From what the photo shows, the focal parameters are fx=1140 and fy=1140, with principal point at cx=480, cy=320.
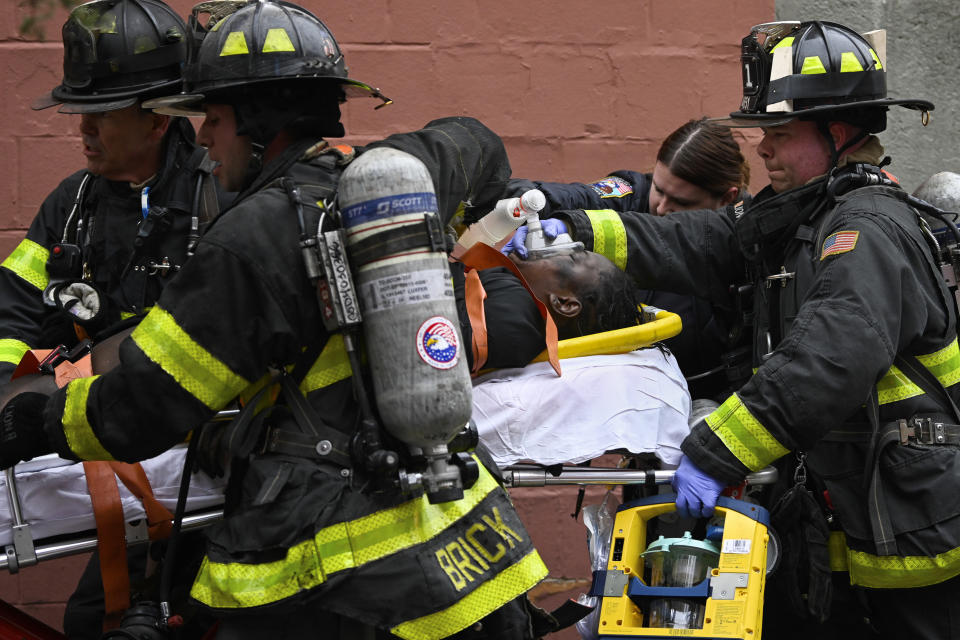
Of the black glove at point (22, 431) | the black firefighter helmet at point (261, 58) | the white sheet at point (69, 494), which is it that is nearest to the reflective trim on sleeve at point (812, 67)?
the black firefighter helmet at point (261, 58)

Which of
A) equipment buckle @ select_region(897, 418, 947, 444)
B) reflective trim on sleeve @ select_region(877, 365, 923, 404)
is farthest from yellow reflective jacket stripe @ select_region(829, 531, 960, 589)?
reflective trim on sleeve @ select_region(877, 365, 923, 404)

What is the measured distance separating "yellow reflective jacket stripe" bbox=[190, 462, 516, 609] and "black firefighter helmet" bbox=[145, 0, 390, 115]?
3.11ft

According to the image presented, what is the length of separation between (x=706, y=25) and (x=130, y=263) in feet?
8.56

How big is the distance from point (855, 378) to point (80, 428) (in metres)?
1.81

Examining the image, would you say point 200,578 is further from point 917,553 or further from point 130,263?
point 917,553

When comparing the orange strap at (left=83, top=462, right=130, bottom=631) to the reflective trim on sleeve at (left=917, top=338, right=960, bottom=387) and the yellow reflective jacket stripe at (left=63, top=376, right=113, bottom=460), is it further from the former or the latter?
the reflective trim on sleeve at (left=917, top=338, right=960, bottom=387)

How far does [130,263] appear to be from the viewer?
10.8 feet

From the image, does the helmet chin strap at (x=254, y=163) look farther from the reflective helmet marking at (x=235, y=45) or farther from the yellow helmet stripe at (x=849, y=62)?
the yellow helmet stripe at (x=849, y=62)

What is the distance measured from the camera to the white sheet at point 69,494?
2732mm

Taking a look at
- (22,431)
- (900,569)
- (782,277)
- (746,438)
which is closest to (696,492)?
(746,438)

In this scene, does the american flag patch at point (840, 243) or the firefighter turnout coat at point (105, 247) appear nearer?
the american flag patch at point (840, 243)

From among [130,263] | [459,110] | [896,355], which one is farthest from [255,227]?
[459,110]

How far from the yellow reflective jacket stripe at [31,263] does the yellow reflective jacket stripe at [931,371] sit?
97.0 inches

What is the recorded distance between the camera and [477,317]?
2936 millimetres
